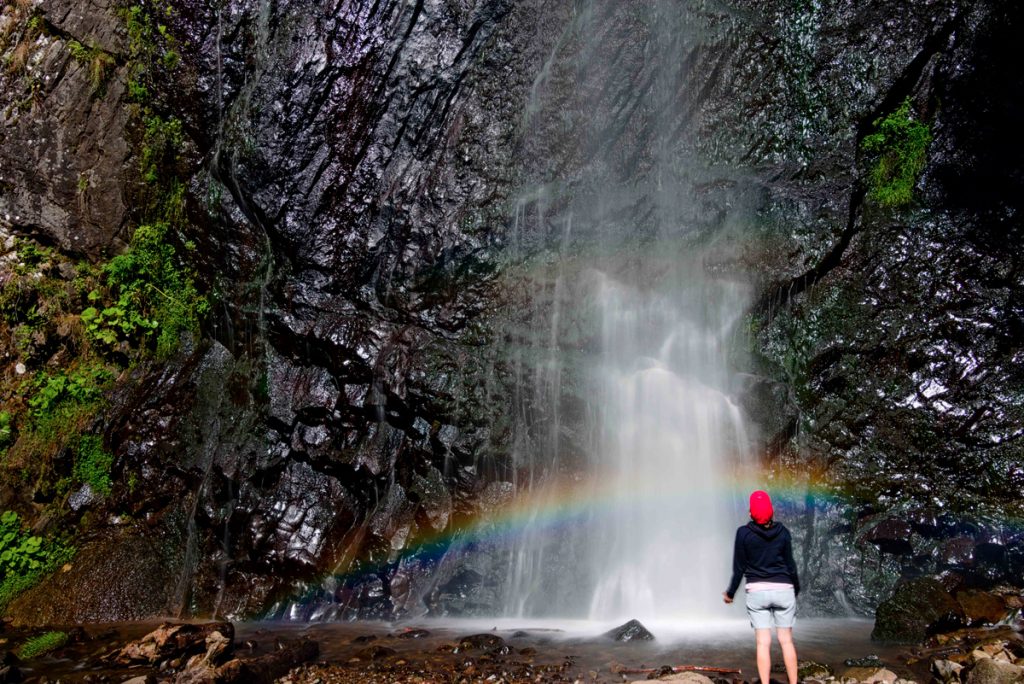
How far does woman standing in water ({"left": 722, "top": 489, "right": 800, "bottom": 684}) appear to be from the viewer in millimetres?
4992

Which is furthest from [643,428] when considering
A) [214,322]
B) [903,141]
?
[214,322]

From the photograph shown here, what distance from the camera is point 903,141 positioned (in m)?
10.9

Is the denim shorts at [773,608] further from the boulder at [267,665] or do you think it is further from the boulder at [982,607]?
the boulder at [267,665]

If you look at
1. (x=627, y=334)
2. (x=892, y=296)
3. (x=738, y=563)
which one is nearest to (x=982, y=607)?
(x=738, y=563)

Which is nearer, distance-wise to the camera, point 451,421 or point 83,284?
point 451,421

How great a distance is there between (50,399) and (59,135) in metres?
4.71

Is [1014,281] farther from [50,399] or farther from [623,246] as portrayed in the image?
[50,399]

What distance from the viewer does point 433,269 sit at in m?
10.8

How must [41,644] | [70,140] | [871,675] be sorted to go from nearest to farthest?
[871,675], [41,644], [70,140]

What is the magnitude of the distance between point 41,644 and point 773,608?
7.48m

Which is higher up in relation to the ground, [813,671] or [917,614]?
[917,614]

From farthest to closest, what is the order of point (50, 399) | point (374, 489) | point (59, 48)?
point (59, 48) < point (50, 399) < point (374, 489)

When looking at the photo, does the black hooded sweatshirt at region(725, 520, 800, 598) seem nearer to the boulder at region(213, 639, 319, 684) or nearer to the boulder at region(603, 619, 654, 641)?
the boulder at region(603, 619, 654, 641)

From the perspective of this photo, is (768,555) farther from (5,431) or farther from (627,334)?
(5,431)
